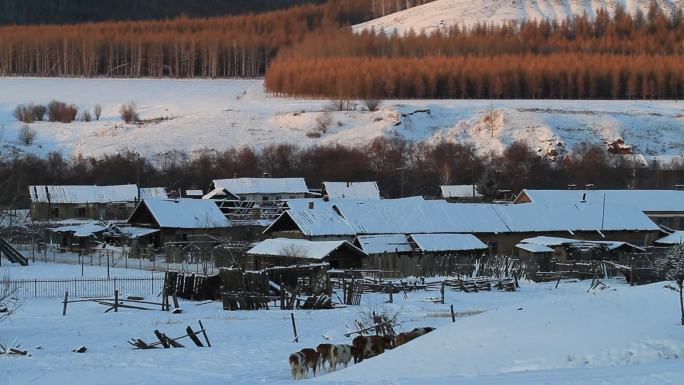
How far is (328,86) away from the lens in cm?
10981

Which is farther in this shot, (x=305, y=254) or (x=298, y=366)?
(x=305, y=254)

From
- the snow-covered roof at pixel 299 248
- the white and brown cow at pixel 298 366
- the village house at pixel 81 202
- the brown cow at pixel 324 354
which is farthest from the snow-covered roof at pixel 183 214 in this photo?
the white and brown cow at pixel 298 366

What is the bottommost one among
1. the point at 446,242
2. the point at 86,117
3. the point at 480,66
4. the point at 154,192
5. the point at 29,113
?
the point at 446,242

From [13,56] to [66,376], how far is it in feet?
396

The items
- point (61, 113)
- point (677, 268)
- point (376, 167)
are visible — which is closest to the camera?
point (677, 268)

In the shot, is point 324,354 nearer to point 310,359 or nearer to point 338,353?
point 338,353

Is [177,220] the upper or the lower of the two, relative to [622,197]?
lower

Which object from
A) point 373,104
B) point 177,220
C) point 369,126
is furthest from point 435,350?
point 373,104

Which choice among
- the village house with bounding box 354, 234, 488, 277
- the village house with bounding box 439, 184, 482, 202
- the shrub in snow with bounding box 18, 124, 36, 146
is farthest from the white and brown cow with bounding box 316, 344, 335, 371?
the shrub in snow with bounding box 18, 124, 36, 146

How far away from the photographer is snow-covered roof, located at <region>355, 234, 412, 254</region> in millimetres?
39800

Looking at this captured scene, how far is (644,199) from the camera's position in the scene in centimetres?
5541

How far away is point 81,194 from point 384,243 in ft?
88.9

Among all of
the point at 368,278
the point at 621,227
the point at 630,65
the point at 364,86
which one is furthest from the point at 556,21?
the point at 368,278

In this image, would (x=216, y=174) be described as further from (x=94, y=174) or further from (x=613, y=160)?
(x=613, y=160)
